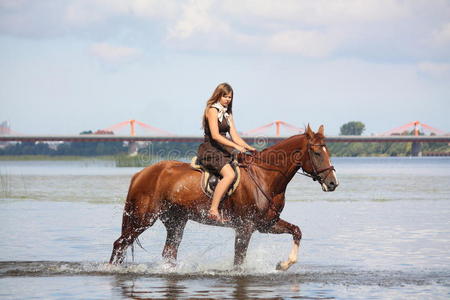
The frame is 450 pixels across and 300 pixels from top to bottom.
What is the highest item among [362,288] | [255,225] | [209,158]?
[209,158]

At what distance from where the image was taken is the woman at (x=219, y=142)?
1188cm

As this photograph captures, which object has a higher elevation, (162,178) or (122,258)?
(162,178)

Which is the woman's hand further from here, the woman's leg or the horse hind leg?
the horse hind leg

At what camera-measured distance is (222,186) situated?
39.0 feet

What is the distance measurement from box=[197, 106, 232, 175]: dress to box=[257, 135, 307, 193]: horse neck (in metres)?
0.62

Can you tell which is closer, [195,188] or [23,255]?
[195,188]

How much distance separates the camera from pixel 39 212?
83.6 ft

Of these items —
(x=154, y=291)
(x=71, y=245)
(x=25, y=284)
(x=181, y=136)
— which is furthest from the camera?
(x=181, y=136)

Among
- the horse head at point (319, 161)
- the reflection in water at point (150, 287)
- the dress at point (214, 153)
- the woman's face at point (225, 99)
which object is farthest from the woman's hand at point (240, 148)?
the reflection in water at point (150, 287)

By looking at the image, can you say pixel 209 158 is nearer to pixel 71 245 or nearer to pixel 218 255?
pixel 218 255

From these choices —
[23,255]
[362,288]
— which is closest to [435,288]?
[362,288]

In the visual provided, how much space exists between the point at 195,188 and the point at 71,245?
5281 mm

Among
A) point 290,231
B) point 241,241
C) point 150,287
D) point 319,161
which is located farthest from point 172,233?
point 319,161

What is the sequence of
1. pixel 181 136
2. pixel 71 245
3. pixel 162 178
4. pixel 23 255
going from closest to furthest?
pixel 162 178 < pixel 23 255 < pixel 71 245 < pixel 181 136
